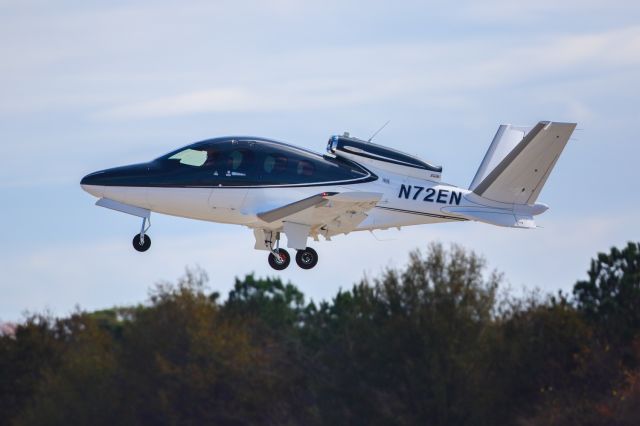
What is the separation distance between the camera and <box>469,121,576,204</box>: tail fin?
42062mm

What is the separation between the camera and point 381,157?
42.5 metres

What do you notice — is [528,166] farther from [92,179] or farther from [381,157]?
[92,179]

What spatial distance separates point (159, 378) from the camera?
79750 millimetres

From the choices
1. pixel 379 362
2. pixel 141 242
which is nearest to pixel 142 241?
pixel 141 242

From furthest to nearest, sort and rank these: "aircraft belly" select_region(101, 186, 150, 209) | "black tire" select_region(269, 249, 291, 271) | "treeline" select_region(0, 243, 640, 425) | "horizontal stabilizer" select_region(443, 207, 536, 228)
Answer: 1. "treeline" select_region(0, 243, 640, 425)
2. "horizontal stabilizer" select_region(443, 207, 536, 228)
3. "black tire" select_region(269, 249, 291, 271)
4. "aircraft belly" select_region(101, 186, 150, 209)

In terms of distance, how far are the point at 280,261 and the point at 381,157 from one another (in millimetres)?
4475

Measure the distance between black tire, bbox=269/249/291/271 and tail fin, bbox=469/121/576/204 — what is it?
6351mm

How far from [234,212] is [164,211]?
2103 mm

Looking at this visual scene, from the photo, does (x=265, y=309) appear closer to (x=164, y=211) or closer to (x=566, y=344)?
(x=566, y=344)

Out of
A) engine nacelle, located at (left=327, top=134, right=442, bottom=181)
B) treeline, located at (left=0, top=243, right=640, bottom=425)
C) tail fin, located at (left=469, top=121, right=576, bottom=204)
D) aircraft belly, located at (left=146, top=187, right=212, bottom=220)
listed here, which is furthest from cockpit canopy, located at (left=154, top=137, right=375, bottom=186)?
treeline, located at (left=0, top=243, right=640, bottom=425)

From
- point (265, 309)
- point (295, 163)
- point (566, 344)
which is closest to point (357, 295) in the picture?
point (566, 344)

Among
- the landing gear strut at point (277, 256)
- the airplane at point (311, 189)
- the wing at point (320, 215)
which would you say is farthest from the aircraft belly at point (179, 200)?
the landing gear strut at point (277, 256)

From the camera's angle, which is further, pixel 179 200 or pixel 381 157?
pixel 381 157

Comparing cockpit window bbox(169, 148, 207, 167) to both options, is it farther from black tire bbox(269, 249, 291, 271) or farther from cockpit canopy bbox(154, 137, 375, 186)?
black tire bbox(269, 249, 291, 271)
